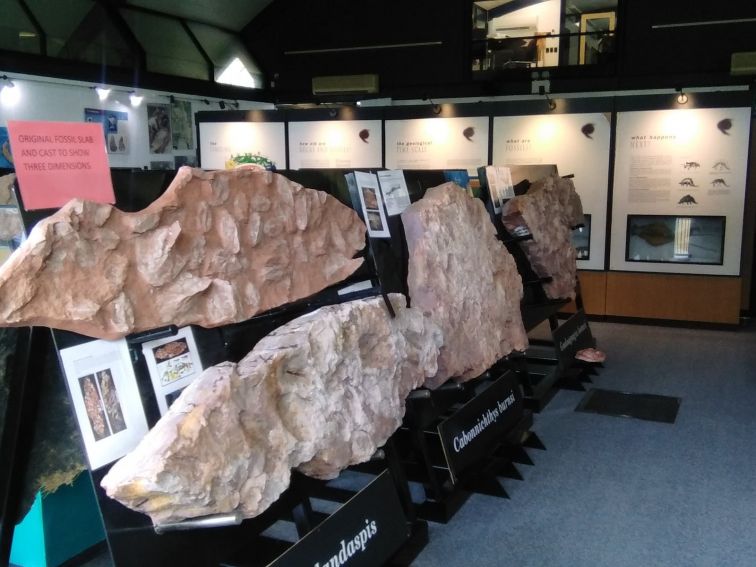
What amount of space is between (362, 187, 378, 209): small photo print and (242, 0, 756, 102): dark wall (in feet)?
17.9

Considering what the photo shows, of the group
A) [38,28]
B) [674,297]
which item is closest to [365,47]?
[38,28]

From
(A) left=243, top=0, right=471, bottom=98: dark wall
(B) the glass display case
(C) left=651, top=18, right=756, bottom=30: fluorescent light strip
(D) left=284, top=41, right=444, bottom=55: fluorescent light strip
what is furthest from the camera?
(D) left=284, top=41, right=444, bottom=55: fluorescent light strip

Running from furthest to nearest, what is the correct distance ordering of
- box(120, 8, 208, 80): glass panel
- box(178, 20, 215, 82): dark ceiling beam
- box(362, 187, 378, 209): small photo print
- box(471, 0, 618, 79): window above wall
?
box(178, 20, 215, 82): dark ceiling beam < box(120, 8, 208, 80): glass panel < box(471, 0, 618, 79): window above wall < box(362, 187, 378, 209): small photo print

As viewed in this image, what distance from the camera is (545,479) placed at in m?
3.04

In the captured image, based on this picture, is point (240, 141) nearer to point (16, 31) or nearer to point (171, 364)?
point (16, 31)

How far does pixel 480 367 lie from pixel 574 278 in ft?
5.99

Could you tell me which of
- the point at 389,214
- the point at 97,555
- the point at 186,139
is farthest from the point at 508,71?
the point at 97,555

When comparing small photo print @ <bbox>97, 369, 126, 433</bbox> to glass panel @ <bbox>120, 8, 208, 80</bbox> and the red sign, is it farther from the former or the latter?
glass panel @ <bbox>120, 8, 208, 80</bbox>

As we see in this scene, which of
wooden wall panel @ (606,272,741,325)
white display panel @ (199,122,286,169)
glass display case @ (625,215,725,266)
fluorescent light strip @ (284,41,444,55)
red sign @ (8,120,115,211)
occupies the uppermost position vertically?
fluorescent light strip @ (284,41,444,55)

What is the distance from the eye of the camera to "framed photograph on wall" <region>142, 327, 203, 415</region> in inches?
64.2

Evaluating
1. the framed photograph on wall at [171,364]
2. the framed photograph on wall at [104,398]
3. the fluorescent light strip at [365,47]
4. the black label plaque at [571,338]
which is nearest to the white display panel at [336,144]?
the fluorescent light strip at [365,47]

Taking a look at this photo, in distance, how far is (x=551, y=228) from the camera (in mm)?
4105

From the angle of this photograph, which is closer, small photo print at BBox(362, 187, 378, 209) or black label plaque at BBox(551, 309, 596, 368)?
small photo print at BBox(362, 187, 378, 209)

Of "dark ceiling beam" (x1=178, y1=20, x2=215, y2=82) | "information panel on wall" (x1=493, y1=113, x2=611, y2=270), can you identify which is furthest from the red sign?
"dark ceiling beam" (x1=178, y1=20, x2=215, y2=82)
